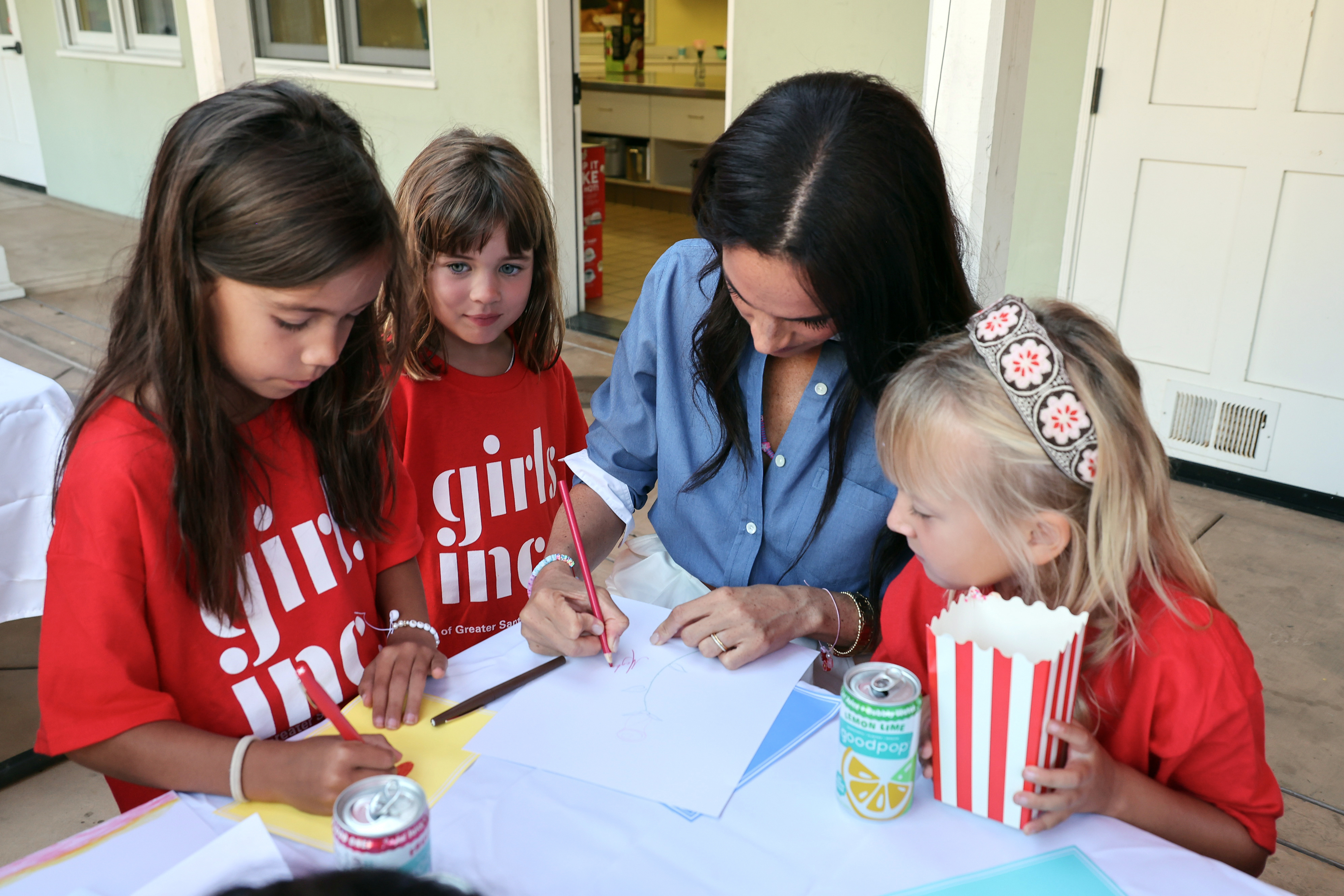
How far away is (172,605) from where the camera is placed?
3.19 ft

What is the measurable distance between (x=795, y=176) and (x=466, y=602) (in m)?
0.90

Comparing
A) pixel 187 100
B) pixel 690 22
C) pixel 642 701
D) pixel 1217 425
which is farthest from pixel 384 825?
pixel 690 22

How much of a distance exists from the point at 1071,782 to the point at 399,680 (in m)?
0.65

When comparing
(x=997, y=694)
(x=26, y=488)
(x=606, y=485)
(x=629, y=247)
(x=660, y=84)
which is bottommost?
(x=629, y=247)

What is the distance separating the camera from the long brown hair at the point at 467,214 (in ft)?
5.13

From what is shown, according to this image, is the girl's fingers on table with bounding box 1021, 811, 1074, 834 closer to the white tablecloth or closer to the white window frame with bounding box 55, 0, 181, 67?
the white tablecloth

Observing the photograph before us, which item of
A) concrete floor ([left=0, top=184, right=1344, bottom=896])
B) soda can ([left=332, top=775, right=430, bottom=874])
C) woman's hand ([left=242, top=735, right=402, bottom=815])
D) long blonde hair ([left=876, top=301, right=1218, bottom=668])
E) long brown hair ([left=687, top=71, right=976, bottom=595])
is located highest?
long brown hair ([left=687, top=71, right=976, bottom=595])

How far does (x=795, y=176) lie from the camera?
42.6 inches

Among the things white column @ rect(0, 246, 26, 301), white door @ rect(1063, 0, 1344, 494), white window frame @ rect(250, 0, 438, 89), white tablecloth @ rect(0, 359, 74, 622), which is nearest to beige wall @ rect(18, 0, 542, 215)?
white window frame @ rect(250, 0, 438, 89)

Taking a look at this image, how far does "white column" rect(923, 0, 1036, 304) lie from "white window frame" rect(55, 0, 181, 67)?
19.4 ft

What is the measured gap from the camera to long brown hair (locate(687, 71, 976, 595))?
108cm

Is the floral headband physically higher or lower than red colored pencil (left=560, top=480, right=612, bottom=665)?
higher

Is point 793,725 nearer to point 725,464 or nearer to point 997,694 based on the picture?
point 997,694

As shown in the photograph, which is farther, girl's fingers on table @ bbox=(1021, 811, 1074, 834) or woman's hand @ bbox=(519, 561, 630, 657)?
woman's hand @ bbox=(519, 561, 630, 657)
